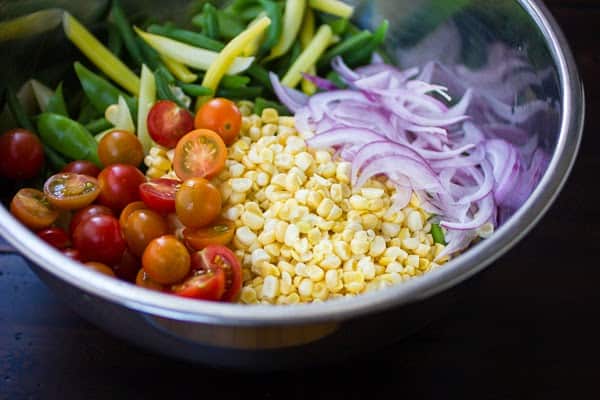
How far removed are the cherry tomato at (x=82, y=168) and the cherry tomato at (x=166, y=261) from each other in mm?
417

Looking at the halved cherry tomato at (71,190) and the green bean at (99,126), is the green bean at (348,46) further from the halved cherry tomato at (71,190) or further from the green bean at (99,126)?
the halved cherry tomato at (71,190)

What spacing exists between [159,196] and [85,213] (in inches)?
7.5

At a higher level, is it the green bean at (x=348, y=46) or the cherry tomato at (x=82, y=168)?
the green bean at (x=348, y=46)

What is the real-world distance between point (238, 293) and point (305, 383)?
0.27 metres

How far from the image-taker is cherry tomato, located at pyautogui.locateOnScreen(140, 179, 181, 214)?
5.87 feet

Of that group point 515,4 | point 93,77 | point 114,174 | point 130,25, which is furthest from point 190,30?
point 515,4

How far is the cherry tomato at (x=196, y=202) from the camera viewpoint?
5.66 feet

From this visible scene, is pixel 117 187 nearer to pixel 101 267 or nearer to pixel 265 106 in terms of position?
pixel 101 267

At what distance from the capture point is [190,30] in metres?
2.41

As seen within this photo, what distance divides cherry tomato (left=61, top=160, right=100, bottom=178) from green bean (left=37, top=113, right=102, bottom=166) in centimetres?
6

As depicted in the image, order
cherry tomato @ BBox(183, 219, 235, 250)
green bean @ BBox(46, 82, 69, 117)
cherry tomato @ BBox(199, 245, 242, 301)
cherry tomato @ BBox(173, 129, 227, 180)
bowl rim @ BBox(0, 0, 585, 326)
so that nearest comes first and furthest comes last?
1. bowl rim @ BBox(0, 0, 585, 326)
2. cherry tomato @ BBox(199, 245, 242, 301)
3. cherry tomato @ BBox(183, 219, 235, 250)
4. cherry tomato @ BBox(173, 129, 227, 180)
5. green bean @ BBox(46, 82, 69, 117)

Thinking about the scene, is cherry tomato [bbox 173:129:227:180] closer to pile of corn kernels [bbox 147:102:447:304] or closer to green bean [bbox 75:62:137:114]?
pile of corn kernels [bbox 147:102:447:304]

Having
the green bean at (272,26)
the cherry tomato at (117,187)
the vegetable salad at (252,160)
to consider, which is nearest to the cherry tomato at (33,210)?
the vegetable salad at (252,160)

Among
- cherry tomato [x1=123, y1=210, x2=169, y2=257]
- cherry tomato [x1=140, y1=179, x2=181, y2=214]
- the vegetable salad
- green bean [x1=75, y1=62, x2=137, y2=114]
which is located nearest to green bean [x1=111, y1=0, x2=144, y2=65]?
the vegetable salad
